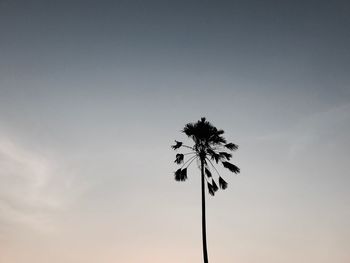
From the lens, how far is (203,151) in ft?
115

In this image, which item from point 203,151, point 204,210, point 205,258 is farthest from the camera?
point 203,151

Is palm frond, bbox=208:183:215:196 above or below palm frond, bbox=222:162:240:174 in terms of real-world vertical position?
below

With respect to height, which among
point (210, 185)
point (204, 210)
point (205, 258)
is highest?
point (210, 185)

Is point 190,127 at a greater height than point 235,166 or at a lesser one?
greater

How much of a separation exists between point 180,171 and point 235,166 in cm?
452

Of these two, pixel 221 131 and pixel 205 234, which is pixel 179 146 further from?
pixel 205 234

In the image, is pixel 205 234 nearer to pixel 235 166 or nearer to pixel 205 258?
Result: pixel 205 258

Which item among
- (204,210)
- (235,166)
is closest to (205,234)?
(204,210)

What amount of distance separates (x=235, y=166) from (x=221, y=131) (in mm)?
3078

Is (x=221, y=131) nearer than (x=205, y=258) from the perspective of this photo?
No

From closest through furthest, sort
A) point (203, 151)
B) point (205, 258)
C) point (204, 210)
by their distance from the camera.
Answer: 1. point (205, 258)
2. point (204, 210)
3. point (203, 151)

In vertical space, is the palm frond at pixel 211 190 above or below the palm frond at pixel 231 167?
below

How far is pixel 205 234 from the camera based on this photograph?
3177 centimetres

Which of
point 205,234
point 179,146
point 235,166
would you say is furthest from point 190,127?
point 205,234
